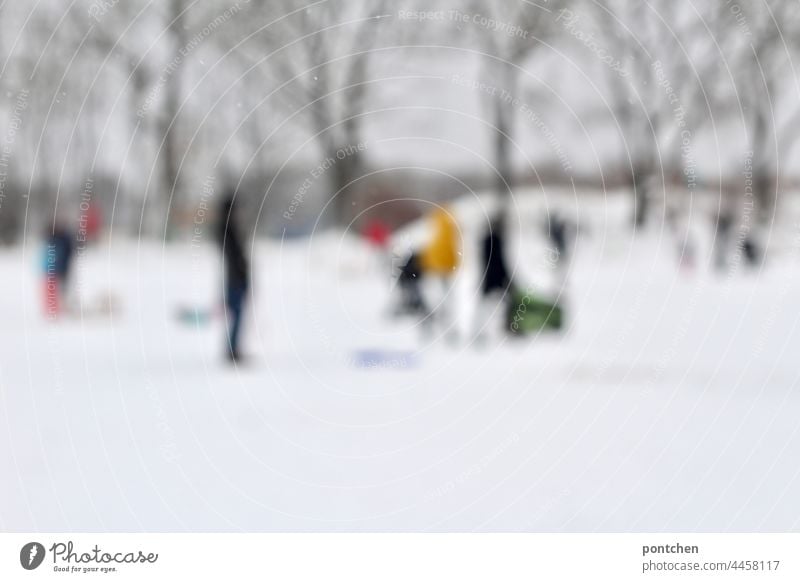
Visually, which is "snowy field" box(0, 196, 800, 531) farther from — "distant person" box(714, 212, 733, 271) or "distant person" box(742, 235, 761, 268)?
"distant person" box(714, 212, 733, 271)

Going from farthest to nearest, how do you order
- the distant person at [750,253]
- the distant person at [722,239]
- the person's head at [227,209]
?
the distant person at [722,239] → the distant person at [750,253] → the person's head at [227,209]

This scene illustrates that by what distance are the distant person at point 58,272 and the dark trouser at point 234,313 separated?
171 inches

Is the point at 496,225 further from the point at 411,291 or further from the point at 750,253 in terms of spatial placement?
the point at 750,253

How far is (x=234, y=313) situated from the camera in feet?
28.7

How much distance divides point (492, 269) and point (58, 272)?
5.50 metres

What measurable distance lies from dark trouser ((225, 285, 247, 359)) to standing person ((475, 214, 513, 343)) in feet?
8.60

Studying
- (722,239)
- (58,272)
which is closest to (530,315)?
(58,272)

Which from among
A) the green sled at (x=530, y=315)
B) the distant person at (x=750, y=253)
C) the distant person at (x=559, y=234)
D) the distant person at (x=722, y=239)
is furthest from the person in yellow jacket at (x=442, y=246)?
the distant person at (x=722, y=239)

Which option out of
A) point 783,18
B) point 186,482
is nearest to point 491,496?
point 186,482

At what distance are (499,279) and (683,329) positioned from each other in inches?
103

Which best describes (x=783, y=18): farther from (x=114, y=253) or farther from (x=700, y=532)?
(x=114, y=253)

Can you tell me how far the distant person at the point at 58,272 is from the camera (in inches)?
489

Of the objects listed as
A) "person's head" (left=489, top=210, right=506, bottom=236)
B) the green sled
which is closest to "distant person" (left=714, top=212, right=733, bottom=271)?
the green sled

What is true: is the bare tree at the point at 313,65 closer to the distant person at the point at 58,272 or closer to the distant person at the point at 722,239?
the distant person at the point at 58,272
